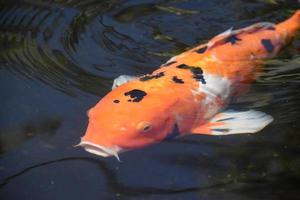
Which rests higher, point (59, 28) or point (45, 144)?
point (59, 28)

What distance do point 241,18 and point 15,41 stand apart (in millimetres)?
1472

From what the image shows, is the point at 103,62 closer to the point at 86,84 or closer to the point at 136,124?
the point at 86,84

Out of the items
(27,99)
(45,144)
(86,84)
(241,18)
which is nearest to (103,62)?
(86,84)

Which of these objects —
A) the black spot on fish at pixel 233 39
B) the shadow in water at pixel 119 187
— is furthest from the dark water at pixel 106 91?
the black spot on fish at pixel 233 39

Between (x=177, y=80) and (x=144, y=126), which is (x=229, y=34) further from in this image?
(x=144, y=126)

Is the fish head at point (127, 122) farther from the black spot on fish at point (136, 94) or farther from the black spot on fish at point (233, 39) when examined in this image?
the black spot on fish at point (233, 39)

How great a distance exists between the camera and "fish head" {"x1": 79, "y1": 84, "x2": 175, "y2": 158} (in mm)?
2307

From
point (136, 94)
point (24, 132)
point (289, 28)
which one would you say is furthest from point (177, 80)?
point (289, 28)

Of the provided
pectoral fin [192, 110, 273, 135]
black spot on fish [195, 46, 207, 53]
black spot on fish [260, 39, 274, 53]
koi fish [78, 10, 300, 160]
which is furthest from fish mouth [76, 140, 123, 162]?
black spot on fish [260, 39, 274, 53]

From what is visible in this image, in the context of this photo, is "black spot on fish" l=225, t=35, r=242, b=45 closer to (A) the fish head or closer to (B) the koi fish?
(B) the koi fish

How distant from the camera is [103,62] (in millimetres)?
3156

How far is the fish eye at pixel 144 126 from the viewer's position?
235 centimetres

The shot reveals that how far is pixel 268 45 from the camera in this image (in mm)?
3027

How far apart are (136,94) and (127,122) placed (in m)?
0.20
